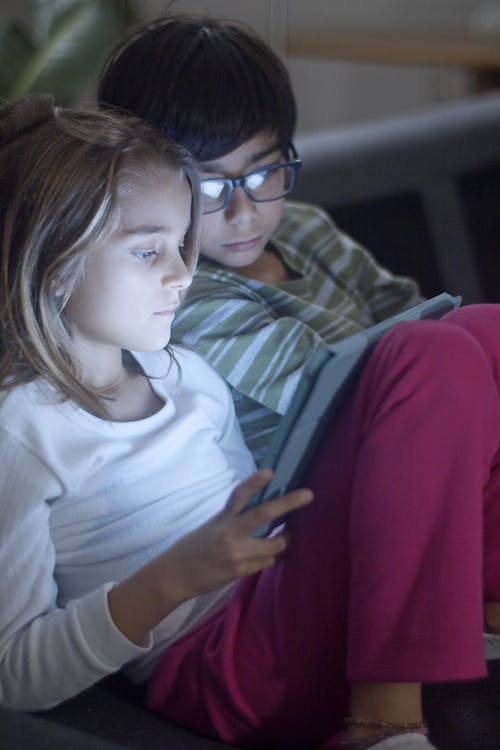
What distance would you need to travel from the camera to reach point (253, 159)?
28.2 inches

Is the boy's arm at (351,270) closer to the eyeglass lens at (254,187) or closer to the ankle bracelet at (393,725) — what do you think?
the eyeglass lens at (254,187)

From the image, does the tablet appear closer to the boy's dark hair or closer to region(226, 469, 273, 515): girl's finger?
region(226, 469, 273, 515): girl's finger

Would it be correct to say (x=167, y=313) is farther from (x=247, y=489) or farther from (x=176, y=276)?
(x=247, y=489)

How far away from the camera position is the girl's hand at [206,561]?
551 mm

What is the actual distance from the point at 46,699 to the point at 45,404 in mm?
169

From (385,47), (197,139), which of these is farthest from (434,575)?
(385,47)

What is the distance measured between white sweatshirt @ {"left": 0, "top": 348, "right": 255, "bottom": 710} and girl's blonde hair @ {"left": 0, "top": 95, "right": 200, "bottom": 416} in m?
0.02

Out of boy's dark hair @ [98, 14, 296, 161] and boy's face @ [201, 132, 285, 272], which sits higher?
boy's dark hair @ [98, 14, 296, 161]

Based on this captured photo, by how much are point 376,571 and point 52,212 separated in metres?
0.27

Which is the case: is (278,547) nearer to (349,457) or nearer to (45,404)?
(349,457)

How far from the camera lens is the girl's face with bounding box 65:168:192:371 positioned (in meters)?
0.61

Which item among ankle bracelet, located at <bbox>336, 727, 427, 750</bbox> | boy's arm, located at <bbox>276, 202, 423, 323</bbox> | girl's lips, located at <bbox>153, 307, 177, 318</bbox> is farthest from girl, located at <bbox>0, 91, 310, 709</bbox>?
boy's arm, located at <bbox>276, 202, 423, 323</bbox>

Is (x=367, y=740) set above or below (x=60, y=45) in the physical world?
below

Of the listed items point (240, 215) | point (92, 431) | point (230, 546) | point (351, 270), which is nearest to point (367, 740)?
point (230, 546)
